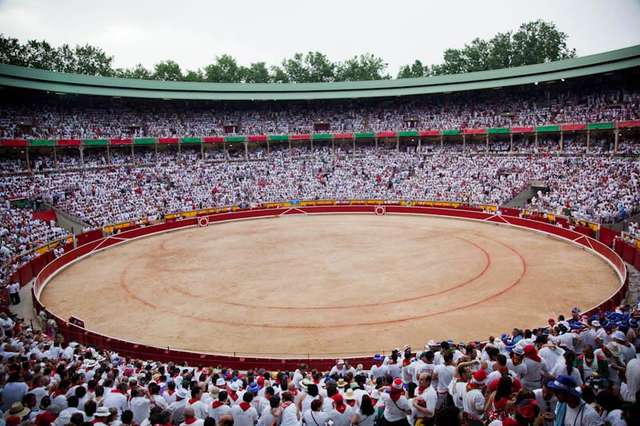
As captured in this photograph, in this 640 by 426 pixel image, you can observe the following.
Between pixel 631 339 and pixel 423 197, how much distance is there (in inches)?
1677

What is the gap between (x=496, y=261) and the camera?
1086 inches

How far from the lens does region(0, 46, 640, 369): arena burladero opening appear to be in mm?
19250

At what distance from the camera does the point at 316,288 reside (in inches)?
924

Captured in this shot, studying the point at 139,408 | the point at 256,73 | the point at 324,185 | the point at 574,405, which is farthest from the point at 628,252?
the point at 256,73

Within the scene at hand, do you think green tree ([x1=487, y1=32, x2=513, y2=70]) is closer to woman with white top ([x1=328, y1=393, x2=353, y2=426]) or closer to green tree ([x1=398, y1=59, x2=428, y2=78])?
green tree ([x1=398, y1=59, x2=428, y2=78])

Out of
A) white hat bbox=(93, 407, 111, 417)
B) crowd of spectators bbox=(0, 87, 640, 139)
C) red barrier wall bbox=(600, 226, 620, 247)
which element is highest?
crowd of spectators bbox=(0, 87, 640, 139)

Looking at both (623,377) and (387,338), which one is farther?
(387,338)

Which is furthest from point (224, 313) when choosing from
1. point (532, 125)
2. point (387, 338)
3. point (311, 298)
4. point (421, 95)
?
point (421, 95)

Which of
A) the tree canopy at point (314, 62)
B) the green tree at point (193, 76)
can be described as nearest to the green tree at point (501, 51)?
the tree canopy at point (314, 62)

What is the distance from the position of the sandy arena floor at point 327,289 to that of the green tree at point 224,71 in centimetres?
7623

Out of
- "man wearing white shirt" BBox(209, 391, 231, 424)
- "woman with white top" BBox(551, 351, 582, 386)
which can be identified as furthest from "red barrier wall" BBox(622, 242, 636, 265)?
"man wearing white shirt" BBox(209, 391, 231, 424)

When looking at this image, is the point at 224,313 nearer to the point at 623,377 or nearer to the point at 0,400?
the point at 0,400

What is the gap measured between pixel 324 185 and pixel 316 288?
34301 millimetres

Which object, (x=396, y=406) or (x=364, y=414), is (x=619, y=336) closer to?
(x=396, y=406)
